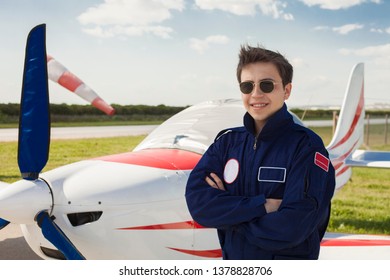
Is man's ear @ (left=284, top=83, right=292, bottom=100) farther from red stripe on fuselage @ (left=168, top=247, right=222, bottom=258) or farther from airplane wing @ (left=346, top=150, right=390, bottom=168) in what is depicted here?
airplane wing @ (left=346, top=150, right=390, bottom=168)

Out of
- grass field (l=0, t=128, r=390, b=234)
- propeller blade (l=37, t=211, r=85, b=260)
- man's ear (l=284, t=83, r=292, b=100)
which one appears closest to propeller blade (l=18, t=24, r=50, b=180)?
propeller blade (l=37, t=211, r=85, b=260)

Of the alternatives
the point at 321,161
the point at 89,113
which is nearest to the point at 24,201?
the point at 321,161

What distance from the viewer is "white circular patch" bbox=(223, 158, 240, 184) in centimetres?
165

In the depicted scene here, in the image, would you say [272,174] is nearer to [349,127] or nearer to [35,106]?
[35,106]

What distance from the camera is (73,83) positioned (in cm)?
947

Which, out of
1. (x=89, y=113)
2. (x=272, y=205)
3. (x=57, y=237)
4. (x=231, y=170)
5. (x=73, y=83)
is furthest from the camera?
(x=89, y=113)

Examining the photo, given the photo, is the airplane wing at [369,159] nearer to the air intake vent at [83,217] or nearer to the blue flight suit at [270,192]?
the air intake vent at [83,217]

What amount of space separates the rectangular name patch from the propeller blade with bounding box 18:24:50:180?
1.59 metres

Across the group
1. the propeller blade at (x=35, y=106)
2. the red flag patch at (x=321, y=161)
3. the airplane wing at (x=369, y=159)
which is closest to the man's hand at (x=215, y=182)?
the red flag patch at (x=321, y=161)

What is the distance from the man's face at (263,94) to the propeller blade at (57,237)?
148 cm

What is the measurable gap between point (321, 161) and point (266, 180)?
0.19m

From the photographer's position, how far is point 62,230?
8.82 ft

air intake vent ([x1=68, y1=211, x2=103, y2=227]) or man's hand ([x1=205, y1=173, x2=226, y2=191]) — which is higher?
man's hand ([x1=205, y1=173, x2=226, y2=191])

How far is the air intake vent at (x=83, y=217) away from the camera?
2707 millimetres
